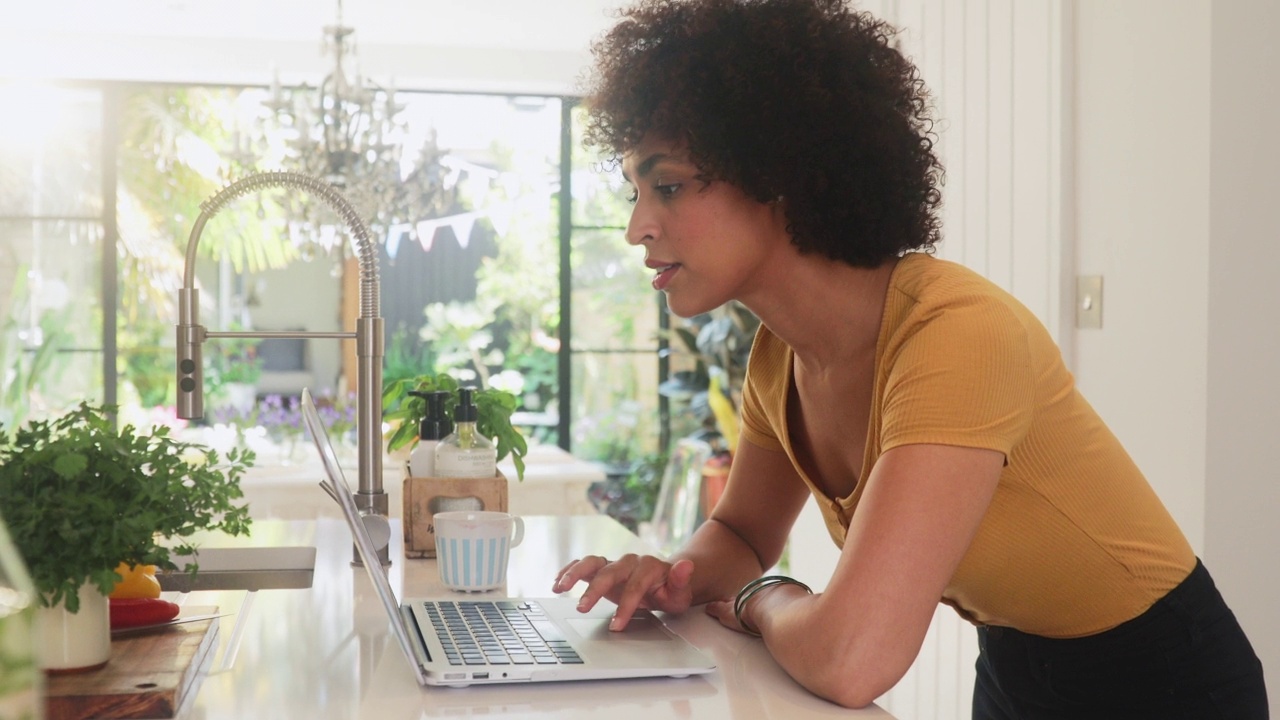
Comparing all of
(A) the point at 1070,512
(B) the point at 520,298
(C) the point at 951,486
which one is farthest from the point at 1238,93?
(B) the point at 520,298

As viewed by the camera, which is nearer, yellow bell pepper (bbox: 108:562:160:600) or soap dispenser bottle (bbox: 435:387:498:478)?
yellow bell pepper (bbox: 108:562:160:600)

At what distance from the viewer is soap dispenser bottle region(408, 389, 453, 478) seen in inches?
65.2

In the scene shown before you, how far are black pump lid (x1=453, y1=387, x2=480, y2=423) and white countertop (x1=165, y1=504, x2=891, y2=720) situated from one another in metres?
0.25

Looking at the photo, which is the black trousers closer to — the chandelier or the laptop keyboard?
the laptop keyboard

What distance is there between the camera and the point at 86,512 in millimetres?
909

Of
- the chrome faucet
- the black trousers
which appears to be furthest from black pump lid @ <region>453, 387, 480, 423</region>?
the black trousers

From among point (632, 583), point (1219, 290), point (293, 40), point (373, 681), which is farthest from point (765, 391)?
point (293, 40)

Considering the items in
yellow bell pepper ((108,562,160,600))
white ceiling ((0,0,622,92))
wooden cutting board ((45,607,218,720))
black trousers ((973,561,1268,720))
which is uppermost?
white ceiling ((0,0,622,92))

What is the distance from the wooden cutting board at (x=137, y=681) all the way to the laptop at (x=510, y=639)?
0.53ft

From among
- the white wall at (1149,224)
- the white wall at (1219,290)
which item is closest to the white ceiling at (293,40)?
the white wall at (1149,224)

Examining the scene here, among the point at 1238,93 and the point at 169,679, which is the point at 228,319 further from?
the point at 169,679

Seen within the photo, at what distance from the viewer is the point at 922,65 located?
117 inches

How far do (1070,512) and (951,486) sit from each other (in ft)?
0.70

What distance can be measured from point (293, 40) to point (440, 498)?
4897 mm
